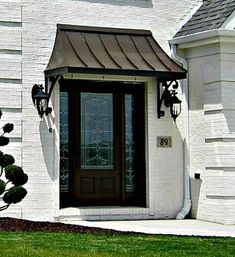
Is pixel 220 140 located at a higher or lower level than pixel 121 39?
lower

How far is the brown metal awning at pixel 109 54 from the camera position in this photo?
14.9m

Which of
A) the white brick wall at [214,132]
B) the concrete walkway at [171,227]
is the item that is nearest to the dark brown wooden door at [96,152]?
the concrete walkway at [171,227]

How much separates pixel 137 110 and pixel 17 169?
4087 mm

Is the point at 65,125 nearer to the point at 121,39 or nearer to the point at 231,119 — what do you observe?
the point at 121,39

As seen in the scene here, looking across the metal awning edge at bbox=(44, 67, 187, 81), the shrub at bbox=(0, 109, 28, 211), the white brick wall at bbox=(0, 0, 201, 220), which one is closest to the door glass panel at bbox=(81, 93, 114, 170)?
the white brick wall at bbox=(0, 0, 201, 220)

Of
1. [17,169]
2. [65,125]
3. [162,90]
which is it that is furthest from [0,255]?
[162,90]

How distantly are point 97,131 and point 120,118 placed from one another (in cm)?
58

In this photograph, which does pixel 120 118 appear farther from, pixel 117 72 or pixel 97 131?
pixel 117 72

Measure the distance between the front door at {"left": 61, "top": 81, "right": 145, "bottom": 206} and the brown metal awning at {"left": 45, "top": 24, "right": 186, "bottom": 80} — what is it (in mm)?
921

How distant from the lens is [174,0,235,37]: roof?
1553 cm

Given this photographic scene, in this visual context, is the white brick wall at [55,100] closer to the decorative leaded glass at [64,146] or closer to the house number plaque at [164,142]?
the house number plaque at [164,142]

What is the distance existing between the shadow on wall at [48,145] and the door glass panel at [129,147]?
1.82 meters

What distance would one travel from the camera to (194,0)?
17031mm

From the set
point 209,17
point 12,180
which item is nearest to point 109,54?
point 209,17
